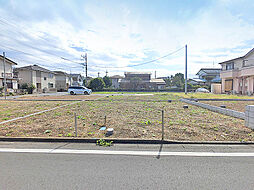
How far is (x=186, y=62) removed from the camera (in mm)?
20250

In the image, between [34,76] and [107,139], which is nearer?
[107,139]

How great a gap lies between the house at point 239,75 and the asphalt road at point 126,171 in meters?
20.9

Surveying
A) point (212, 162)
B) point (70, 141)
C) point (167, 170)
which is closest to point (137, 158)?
point (167, 170)

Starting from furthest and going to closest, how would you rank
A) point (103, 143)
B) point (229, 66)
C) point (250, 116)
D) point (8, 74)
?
point (8, 74)
point (229, 66)
point (250, 116)
point (103, 143)

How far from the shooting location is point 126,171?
8.16ft

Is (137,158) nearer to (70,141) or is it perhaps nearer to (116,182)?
(116,182)

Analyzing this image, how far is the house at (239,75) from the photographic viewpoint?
1892 cm

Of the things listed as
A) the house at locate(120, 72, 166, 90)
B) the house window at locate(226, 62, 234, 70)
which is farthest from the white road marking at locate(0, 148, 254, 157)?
the house at locate(120, 72, 166, 90)

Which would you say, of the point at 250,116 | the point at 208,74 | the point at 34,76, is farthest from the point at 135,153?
the point at 208,74

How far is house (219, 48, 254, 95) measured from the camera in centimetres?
1892

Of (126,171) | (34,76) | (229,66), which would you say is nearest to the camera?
(126,171)

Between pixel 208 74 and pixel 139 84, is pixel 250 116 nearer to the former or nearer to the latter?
pixel 139 84

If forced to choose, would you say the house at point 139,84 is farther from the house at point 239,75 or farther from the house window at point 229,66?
the house window at point 229,66

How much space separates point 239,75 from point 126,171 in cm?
2504
